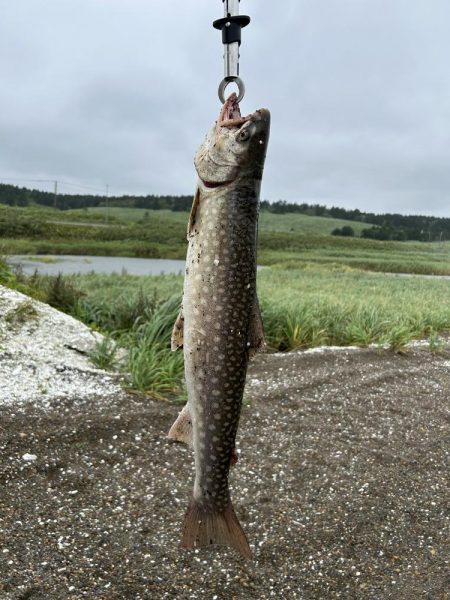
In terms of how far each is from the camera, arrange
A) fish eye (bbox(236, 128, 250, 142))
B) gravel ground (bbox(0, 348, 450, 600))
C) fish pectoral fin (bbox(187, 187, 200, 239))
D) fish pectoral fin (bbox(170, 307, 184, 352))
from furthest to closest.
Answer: gravel ground (bbox(0, 348, 450, 600))
fish pectoral fin (bbox(170, 307, 184, 352))
fish pectoral fin (bbox(187, 187, 200, 239))
fish eye (bbox(236, 128, 250, 142))

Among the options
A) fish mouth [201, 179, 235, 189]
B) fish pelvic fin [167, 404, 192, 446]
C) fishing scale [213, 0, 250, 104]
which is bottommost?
fish pelvic fin [167, 404, 192, 446]

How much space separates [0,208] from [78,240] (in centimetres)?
340

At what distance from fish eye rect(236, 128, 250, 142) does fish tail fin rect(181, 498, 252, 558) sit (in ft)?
4.82

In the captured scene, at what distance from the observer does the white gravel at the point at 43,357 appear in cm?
586

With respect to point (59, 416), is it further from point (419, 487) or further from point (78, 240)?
point (78, 240)

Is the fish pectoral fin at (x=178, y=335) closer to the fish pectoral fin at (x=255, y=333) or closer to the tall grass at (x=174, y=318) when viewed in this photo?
the fish pectoral fin at (x=255, y=333)

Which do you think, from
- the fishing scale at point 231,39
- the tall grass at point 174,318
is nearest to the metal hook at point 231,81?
the fishing scale at point 231,39

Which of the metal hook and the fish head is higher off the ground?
the metal hook

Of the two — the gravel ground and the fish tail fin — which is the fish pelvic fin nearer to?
the fish tail fin

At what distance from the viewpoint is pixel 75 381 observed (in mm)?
6203

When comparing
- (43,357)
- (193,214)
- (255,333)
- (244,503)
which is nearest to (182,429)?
(255,333)

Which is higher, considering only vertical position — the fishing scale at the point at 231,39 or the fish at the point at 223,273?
the fishing scale at the point at 231,39

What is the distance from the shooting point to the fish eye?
7.23 ft

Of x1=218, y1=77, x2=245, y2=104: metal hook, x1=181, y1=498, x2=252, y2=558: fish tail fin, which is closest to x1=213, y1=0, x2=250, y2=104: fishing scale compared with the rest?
x1=218, y1=77, x2=245, y2=104: metal hook
